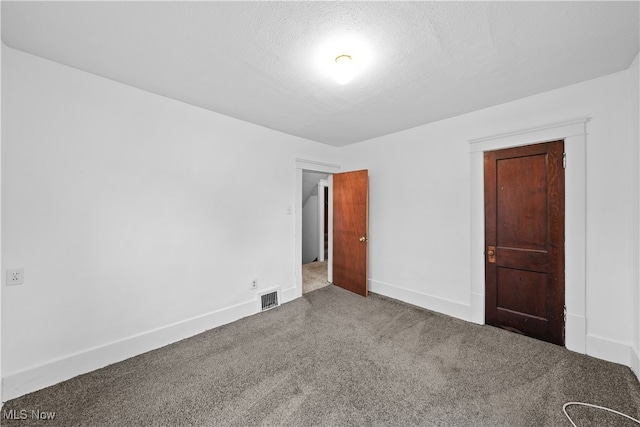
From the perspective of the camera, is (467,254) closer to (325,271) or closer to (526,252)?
(526,252)

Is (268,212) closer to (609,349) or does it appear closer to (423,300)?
(423,300)

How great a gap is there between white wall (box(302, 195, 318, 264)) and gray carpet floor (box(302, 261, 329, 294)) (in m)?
0.91

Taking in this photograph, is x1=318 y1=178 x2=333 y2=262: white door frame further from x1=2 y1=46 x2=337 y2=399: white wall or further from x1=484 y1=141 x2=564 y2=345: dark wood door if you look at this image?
x1=484 y1=141 x2=564 y2=345: dark wood door

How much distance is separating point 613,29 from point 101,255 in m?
4.05

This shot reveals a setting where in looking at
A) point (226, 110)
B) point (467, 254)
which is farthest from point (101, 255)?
point (467, 254)

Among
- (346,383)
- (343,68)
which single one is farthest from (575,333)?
(343,68)

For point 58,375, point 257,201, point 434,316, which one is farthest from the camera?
point 257,201

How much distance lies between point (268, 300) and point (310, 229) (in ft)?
12.0

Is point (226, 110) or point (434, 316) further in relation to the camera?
point (434, 316)

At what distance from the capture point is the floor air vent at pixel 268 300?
10.2 ft

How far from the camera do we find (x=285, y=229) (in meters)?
3.43

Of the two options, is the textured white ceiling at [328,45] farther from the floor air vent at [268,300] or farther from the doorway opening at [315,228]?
the doorway opening at [315,228]

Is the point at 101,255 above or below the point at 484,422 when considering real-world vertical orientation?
above

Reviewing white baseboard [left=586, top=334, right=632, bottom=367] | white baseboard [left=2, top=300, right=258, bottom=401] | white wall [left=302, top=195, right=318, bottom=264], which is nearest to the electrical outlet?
white baseboard [left=2, top=300, right=258, bottom=401]
